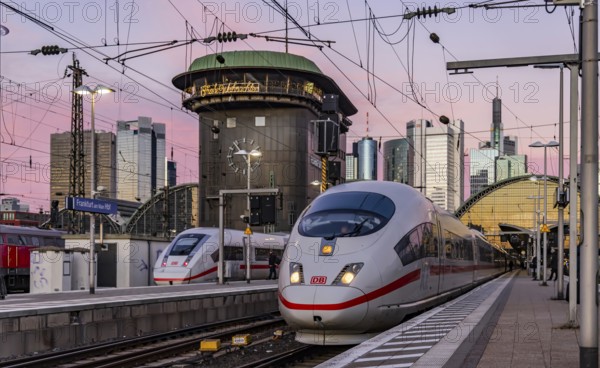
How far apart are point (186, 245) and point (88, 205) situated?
13186mm

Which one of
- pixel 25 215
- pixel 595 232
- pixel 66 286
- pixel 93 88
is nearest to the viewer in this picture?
pixel 595 232

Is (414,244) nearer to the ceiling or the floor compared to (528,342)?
nearer to the ceiling

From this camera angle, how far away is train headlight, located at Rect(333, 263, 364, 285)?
1493 cm

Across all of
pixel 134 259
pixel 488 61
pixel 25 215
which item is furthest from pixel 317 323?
pixel 25 215

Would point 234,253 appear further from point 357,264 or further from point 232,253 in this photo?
point 357,264

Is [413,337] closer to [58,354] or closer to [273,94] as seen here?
[58,354]

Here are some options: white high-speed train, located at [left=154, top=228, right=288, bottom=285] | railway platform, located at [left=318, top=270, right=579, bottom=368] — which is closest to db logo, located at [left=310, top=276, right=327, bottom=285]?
railway platform, located at [left=318, top=270, right=579, bottom=368]

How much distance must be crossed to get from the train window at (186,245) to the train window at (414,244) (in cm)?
2170

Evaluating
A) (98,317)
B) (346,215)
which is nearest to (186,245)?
(98,317)

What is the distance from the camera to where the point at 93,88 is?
2791 centimetres

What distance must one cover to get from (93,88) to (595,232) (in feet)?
74.4

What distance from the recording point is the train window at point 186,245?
38.4m

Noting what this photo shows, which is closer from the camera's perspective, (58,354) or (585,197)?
(585,197)

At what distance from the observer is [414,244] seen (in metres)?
17.4
